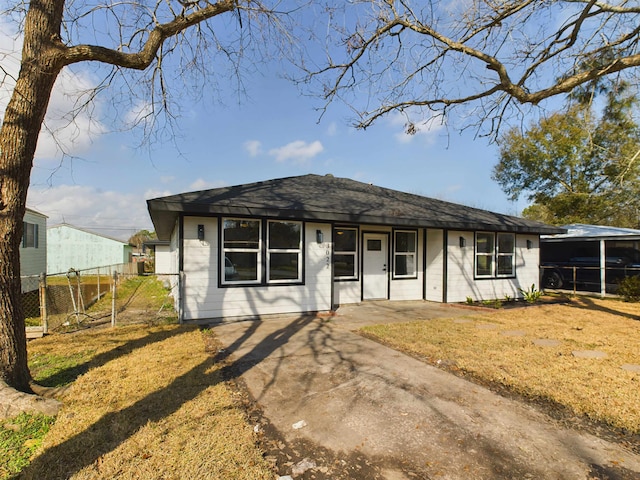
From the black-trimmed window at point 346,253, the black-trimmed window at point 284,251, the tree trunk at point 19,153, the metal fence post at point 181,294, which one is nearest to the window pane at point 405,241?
the black-trimmed window at point 346,253

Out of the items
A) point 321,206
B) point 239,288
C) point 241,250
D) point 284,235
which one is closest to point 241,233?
point 241,250

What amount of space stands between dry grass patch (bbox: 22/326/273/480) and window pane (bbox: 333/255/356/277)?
4698 millimetres

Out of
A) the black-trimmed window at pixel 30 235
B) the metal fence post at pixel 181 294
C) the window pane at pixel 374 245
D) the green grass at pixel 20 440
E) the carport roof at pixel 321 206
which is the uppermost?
the carport roof at pixel 321 206

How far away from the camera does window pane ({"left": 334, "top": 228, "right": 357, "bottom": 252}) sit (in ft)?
29.2

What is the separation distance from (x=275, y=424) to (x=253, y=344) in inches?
103

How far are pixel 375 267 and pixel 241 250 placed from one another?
13.4ft

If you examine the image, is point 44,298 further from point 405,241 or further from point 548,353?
point 405,241

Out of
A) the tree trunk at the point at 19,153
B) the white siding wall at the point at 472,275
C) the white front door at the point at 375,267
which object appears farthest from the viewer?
the white siding wall at the point at 472,275

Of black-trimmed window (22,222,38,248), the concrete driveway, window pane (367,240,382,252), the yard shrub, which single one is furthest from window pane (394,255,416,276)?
black-trimmed window (22,222,38,248)

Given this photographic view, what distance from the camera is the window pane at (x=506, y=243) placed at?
1070cm

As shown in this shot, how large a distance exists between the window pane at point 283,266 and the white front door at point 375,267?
2.44 meters

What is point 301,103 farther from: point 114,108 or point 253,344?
point 253,344

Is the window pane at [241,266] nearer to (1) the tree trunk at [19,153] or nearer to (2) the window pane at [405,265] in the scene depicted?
(1) the tree trunk at [19,153]

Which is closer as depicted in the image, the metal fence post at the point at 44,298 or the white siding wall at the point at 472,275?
the metal fence post at the point at 44,298
